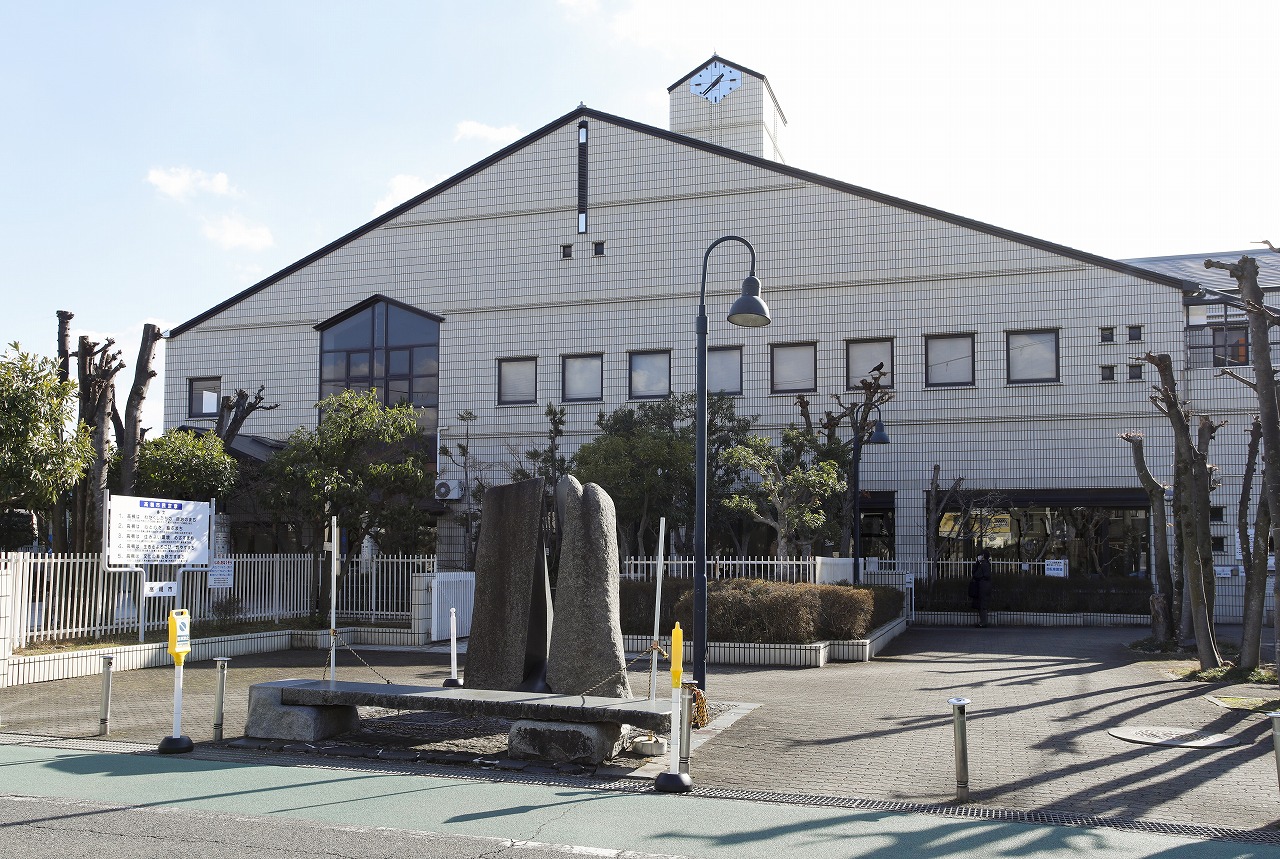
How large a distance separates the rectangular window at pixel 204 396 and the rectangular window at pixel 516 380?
930 centimetres

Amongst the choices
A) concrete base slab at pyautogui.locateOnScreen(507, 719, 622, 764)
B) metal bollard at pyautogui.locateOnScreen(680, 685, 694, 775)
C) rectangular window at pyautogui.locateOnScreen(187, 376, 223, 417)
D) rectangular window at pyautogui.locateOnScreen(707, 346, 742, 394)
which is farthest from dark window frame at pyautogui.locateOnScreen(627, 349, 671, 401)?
metal bollard at pyautogui.locateOnScreen(680, 685, 694, 775)

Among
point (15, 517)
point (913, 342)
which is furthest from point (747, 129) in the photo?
point (15, 517)

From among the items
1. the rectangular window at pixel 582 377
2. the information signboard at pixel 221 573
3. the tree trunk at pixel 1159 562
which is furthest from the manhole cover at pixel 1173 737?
the rectangular window at pixel 582 377

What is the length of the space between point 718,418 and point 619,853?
20.4 m

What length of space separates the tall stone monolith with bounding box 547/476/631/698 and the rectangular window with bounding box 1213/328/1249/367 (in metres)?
21.4

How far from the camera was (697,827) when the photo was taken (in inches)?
282

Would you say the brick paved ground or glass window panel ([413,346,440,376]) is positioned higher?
glass window panel ([413,346,440,376])

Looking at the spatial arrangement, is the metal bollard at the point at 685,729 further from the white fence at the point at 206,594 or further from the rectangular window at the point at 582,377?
the rectangular window at the point at 582,377

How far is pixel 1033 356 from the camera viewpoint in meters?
27.4

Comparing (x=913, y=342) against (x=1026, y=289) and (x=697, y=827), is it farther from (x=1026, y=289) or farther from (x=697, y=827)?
(x=697, y=827)

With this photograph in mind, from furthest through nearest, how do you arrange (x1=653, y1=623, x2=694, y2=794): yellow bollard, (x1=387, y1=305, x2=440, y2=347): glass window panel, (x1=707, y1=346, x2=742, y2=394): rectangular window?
(x1=387, y1=305, x2=440, y2=347): glass window panel, (x1=707, y1=346, x2=742, y2=394): rectangular window, (x1=653, y1=623, x2=694, y2=794): yellow bollard

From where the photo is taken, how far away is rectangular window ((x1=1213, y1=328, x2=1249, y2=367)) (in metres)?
26.3

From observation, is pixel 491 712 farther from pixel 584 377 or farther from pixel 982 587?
pixel 584 377

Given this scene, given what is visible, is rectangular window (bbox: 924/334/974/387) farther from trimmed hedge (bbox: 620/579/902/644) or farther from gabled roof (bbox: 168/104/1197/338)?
trimmed hedge (bbox: 620/579/902/644)
